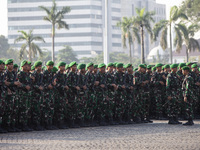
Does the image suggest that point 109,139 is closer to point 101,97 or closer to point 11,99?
point 11,99

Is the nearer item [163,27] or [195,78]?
[195,78]

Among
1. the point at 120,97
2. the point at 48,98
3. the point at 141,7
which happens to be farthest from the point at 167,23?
the point at 141,7

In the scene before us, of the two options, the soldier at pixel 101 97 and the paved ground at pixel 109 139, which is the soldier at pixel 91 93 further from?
the paved ground at pixel 109 139

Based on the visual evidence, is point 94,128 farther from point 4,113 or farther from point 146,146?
point 146,146

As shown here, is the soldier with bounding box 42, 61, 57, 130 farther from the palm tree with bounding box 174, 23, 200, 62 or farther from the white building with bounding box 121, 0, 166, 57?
the white building with bounding box 121, 0, 166, 57

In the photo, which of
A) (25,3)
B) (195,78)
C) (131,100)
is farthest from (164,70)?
(25,3)

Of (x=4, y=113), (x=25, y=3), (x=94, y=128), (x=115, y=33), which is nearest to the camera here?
(x=4, y=113)

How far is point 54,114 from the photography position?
12930 mm

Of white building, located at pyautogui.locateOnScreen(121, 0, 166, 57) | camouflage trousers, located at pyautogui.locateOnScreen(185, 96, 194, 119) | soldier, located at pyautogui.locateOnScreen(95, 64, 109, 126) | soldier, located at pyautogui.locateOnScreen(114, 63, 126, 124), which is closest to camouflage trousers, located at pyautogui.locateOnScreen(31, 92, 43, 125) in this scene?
soldier, located at pyautogui.locateOnScreen(95, 64, 109, 126)

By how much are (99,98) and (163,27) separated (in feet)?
104

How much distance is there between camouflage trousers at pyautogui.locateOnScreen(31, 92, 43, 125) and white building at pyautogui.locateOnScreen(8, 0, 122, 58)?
128181 mm

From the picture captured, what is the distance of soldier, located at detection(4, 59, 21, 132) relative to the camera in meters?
11.7

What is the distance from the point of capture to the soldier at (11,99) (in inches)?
459

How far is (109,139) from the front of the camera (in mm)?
10180
